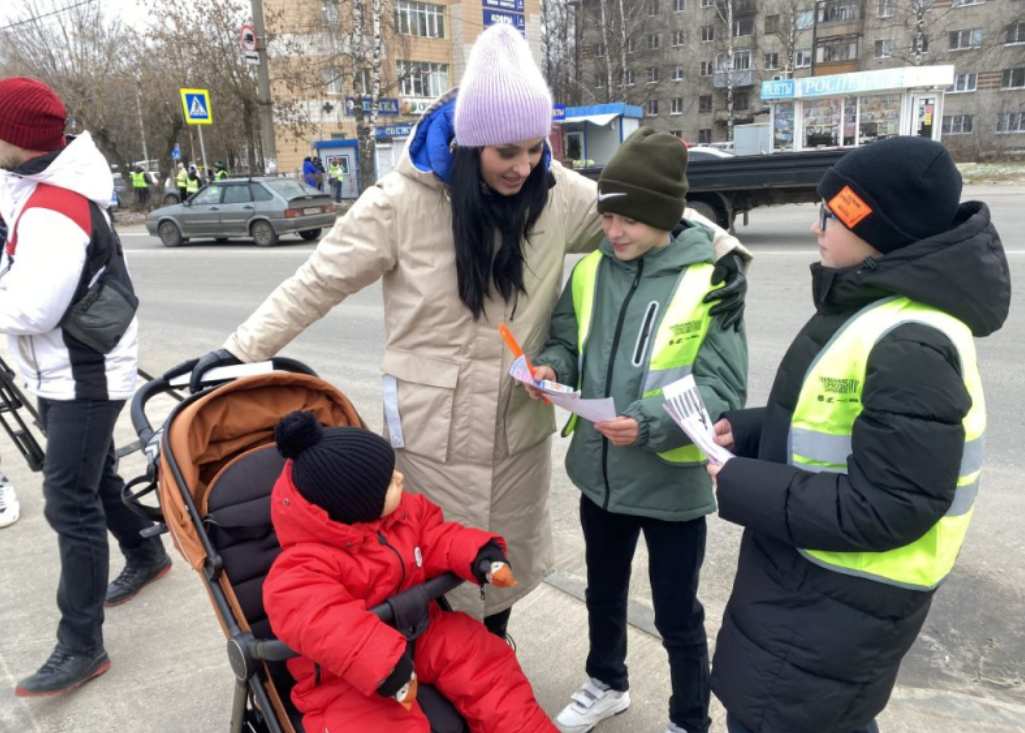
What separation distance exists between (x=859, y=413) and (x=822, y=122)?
69.8ft

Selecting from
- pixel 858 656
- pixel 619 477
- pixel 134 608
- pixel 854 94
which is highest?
pixel 854 94

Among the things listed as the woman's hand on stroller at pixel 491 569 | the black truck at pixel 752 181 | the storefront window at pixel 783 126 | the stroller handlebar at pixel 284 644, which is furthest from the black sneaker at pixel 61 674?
the storefront window at pixel 783 126

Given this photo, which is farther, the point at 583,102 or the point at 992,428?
the point at 583,102

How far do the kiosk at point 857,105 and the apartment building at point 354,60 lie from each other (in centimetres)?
765

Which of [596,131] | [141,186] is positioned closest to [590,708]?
[596,131]

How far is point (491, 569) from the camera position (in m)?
1.91

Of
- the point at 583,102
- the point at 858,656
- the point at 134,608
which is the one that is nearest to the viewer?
the point at 858,656

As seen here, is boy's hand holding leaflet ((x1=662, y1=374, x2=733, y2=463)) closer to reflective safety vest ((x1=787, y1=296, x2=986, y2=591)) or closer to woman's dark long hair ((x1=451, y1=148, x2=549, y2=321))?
reflective safety vest ((x1=787, y1=296, x2=986, y2=591))

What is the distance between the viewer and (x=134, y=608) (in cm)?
329

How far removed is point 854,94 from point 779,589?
2095 cm

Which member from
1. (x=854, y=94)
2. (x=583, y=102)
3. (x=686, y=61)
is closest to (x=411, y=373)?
(x=854, y=94)

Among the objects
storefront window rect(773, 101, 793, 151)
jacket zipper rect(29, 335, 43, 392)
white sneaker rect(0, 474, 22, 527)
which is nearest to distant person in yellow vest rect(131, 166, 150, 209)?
storefront window rect(773, 101, 793, 151)

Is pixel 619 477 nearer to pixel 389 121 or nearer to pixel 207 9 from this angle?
pixel 207 9

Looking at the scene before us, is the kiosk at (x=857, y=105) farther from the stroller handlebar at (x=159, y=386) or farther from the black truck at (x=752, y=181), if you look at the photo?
the stroller handlebar at (x=159, y=386)
